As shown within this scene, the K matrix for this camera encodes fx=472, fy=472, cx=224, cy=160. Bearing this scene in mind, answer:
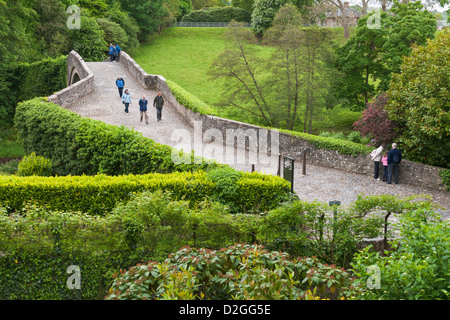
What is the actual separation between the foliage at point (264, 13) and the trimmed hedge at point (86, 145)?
30.9 m

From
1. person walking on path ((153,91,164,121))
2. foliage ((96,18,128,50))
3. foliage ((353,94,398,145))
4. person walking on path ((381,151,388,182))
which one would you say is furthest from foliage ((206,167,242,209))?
foliage ((96,18,128,50))

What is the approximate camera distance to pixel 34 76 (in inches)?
1516

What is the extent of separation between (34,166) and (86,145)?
2.71 m

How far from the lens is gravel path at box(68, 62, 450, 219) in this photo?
49.1ft

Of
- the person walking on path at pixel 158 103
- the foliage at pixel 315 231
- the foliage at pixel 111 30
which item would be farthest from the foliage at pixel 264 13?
the foliage at pixel 315 231

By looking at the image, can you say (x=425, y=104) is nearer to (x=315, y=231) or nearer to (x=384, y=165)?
(x=384, y=165)

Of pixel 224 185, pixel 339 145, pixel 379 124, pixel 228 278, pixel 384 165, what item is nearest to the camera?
pixel 228 278

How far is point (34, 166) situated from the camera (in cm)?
1708

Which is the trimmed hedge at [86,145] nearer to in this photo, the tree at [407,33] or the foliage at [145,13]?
the tree at [407,33]

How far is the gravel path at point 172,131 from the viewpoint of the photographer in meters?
15.0

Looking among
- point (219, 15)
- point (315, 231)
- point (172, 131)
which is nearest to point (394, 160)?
point (315, 231)

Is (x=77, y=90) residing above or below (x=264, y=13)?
below

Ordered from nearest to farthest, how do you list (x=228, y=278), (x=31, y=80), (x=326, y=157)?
1. (x=228, y=278)
2. (x=326, y=157)
3. (x=31, y=80)

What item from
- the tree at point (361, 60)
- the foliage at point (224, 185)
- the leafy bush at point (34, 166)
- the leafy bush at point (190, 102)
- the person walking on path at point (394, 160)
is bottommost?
the leafy bush at point (34, 166)
